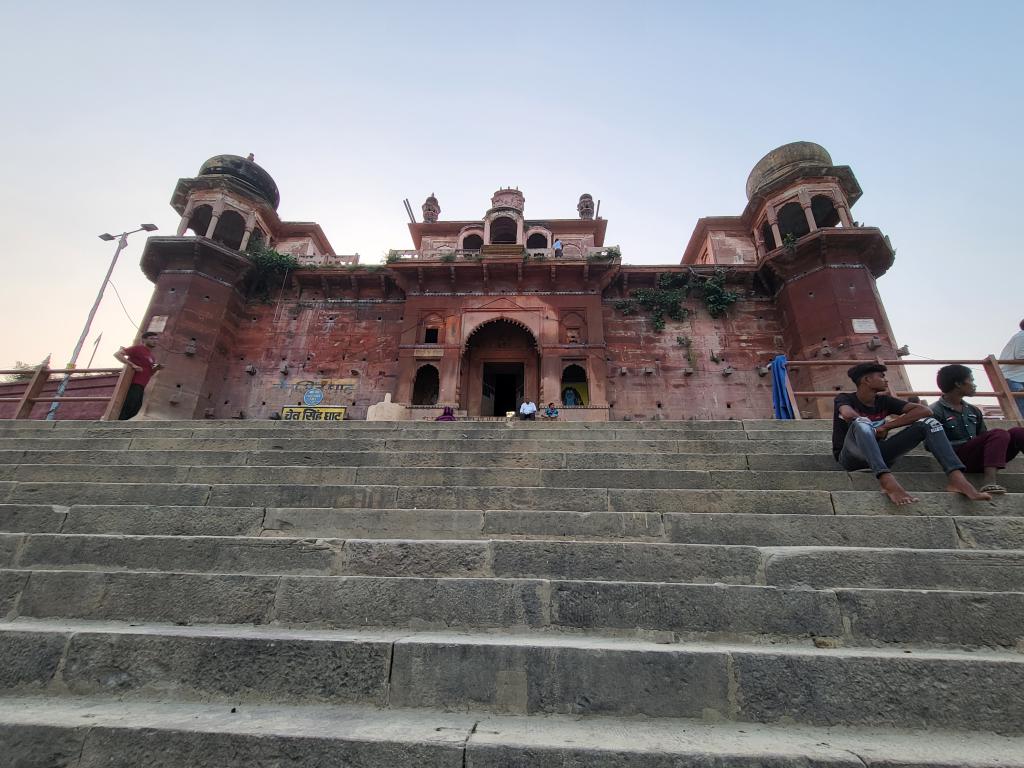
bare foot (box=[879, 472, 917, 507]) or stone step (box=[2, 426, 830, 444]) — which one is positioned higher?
stone step (box=[2, 426, 830, 444])

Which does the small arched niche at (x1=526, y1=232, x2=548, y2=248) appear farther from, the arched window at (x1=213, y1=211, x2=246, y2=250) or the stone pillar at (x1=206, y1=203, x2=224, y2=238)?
the stone pillar at (x1=206, y1=203, x2=224, y2=238)

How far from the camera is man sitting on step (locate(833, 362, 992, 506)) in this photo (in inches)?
137

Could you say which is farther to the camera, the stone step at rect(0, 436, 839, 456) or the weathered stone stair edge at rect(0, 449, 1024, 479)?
the stone step at rect(0, 436, 839, 456)

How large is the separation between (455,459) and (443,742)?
11.4 feet

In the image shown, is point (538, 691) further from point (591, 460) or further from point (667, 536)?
point (591, 460)

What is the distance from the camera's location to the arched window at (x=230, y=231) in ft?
59.6

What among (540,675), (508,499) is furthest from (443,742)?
(508,499)

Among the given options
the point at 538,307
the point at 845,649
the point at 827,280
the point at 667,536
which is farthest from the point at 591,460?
the point at 827,280

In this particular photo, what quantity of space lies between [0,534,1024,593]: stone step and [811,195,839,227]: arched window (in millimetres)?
17343

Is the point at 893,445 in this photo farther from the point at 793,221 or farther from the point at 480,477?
the point at 793,221

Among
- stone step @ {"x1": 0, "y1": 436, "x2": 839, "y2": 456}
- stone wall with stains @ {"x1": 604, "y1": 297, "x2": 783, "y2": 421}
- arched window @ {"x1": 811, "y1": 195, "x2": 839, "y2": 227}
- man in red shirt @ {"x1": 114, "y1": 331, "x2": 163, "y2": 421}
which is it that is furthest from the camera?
arched window @ {"x1": 811, "y1": 195, "x2": 839, "y2": 227}

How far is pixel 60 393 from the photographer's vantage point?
1432cm

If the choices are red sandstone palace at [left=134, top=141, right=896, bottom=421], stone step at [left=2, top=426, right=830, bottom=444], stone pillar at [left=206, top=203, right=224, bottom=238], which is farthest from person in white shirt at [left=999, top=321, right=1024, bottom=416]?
stone pillar at [left=206, top=203, right=224, bottom=238]

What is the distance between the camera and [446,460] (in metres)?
5.01
